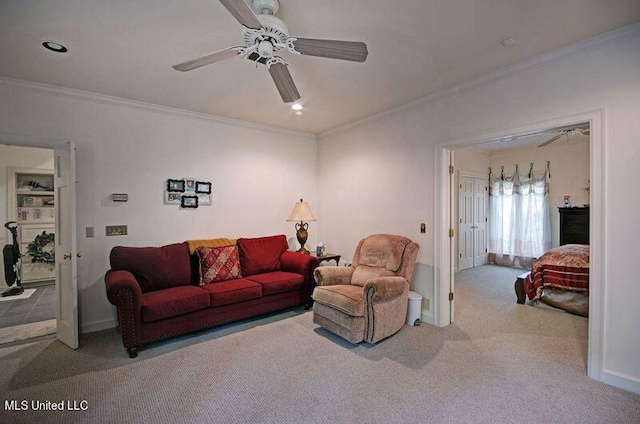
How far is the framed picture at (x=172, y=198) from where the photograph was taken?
13.0ft

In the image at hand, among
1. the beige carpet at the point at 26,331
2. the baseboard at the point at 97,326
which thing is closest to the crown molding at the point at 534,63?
the baseboard at the point at 97,326

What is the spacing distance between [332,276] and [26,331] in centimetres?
345

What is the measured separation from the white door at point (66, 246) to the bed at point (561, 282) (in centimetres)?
539

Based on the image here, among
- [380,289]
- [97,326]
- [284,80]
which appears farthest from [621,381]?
[97,326]

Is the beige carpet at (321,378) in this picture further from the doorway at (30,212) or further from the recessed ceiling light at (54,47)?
the doorway at (30,212)

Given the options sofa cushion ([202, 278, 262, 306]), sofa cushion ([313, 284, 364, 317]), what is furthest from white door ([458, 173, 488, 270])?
sofa cushion ([202, 278, 262, 306])

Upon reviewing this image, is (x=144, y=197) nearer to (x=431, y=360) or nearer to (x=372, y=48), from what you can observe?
(x=372, y=48)

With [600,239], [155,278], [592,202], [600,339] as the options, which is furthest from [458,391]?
[155,278]

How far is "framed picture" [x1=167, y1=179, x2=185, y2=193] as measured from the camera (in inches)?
155

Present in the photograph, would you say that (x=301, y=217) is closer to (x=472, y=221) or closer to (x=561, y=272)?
(x=561, y=272)

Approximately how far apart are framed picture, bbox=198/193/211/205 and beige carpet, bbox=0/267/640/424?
170 cm

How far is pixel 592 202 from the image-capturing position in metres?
2.41

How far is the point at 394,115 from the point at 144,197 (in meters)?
3.32

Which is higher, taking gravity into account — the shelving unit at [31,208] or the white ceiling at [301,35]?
the white ceiling at [301,35]
